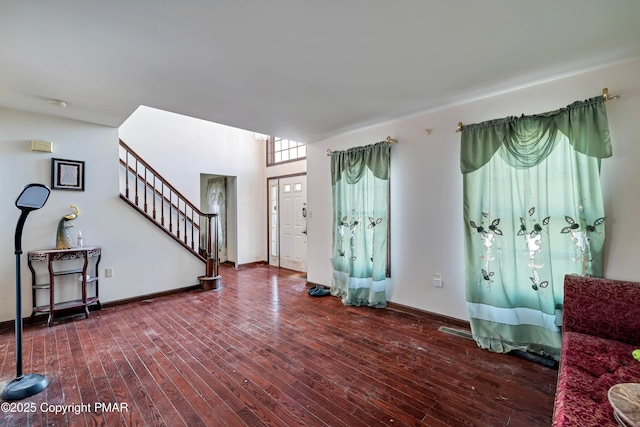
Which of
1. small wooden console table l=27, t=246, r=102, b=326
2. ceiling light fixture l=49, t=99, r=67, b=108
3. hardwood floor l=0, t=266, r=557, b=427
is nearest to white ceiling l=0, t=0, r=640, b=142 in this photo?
ceiling light fixture l=49, t=99, r=67, b=108

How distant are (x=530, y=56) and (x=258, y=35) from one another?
6.60 feet

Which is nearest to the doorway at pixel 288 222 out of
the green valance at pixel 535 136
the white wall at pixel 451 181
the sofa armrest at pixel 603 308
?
the white wall at pixel 451 181

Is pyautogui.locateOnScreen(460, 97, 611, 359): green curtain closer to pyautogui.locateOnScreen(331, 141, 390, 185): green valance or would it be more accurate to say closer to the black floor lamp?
pyautogui.locateOnScreen(331, 141, 390, 185): green valance

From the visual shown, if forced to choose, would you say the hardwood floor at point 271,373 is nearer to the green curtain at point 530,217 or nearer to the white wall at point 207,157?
the green curtain at point 530,217

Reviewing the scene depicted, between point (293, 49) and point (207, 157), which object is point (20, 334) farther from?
point (207, 157)

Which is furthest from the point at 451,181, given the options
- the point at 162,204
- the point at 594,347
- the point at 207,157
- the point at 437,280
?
the point at 207,157

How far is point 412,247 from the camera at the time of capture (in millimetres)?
3273

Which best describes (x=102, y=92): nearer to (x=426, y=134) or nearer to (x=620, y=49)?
(x=426, y=134)

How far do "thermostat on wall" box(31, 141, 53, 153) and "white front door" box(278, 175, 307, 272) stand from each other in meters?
3.65

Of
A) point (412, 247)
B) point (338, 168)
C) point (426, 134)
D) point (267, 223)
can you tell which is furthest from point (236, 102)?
point (267, 223)

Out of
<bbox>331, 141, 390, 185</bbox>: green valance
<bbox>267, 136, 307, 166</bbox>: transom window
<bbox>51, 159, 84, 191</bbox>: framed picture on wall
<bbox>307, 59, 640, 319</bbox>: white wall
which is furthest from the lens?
<bbox>267, 136, 307, 166</bbox>: transom window

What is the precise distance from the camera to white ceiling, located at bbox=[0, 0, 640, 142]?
5.13 feet

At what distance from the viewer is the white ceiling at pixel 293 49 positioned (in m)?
1.56

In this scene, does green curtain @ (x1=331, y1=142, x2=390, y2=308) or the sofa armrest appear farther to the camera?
green curtain @ (x1=331, y1=142, x2=390, y2=308)
